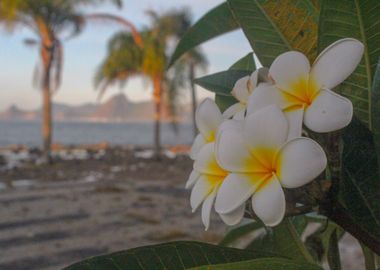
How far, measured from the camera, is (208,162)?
35 cm

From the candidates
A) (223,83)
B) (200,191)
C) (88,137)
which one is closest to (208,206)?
(200,191)

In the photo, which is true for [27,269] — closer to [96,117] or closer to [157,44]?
[157,44]

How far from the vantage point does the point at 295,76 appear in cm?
31

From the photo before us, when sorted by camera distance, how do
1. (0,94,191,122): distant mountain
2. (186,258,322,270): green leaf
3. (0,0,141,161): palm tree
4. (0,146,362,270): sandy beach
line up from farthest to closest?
(0,94,191,122): distant mountain < (0,0,141,161): palm tree < (0,146,362,270): sandy beach < (186,258,322,270): green leaf

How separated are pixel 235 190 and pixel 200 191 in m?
0.05

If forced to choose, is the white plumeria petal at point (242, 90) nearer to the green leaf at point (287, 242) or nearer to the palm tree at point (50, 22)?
the green leaf at point (287, 242)

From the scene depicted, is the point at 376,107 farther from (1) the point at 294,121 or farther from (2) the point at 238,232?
(2) the point at 238,232

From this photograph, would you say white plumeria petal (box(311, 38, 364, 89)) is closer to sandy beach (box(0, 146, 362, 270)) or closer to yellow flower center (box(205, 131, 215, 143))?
yellow flower center (box(205, 131, 215, 143))

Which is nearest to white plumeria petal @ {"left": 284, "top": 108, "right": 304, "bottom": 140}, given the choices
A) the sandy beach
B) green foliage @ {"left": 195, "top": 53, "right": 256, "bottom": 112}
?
green foliage @ {"left": 195, "top": 53, "right": 256, "bottom": 112}

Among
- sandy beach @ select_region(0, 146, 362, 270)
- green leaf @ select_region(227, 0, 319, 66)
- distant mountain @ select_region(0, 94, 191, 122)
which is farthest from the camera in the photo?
distant mountain @ select_region(0, 94, 191, 122)

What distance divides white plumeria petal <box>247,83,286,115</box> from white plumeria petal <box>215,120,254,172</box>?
0.05 feet

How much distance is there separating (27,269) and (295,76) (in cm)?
413

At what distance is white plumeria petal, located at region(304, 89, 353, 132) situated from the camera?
28 centimetres

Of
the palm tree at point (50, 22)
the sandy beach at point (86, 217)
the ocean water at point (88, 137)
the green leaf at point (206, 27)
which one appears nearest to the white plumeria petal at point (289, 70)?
the green leaf at point (206, 27)
